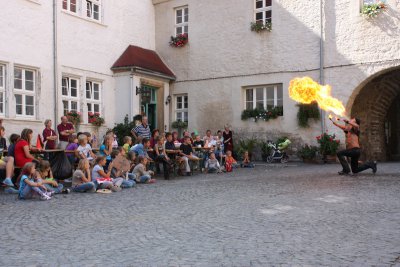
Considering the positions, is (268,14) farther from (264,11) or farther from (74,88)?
(74,88)

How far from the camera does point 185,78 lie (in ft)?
72.2

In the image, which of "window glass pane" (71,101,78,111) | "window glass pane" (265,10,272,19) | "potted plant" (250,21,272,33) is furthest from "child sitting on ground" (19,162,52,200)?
"window glass pane" (265,10,272,19)

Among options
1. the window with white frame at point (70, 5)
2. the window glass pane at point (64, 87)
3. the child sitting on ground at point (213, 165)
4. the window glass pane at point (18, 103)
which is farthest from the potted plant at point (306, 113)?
the window glass pane at point (18, 103)

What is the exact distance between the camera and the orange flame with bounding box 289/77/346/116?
1538 cm

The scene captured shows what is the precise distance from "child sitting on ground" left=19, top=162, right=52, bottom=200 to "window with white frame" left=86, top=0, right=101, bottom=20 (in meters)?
10.6

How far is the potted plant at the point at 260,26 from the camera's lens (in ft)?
65.1

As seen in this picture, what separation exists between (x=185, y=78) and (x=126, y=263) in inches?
690

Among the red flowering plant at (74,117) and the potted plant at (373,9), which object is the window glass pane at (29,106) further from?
the potted plant at (373,9)

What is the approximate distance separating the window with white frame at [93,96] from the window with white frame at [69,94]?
0.64 metres

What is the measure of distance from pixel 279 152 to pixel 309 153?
121cm

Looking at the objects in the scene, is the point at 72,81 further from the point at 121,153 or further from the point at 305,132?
the point at 305,132

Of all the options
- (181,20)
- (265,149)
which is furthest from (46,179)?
(181,20)

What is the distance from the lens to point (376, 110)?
19.9m

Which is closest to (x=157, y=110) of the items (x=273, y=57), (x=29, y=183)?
(x=273, y=57)
